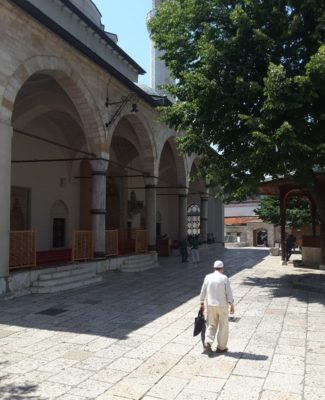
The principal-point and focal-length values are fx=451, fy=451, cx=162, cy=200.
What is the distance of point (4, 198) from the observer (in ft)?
33.5

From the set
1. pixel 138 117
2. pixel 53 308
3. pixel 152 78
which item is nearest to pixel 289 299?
pixel 53 308

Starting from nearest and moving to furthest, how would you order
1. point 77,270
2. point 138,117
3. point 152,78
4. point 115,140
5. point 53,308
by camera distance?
point 53,308
point 77,270
point 138,117
point 115,140
point 152,78

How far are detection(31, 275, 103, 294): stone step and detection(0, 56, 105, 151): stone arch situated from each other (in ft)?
13.6

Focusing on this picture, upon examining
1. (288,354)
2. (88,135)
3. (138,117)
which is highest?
(138,117)

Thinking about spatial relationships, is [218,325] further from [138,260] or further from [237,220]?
[237,220]

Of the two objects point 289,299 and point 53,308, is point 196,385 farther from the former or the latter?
point 289,299

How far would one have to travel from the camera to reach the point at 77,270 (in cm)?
1321

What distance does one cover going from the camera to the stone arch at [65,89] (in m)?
10.5

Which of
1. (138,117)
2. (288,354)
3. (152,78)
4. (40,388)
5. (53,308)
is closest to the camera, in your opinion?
(40,388)

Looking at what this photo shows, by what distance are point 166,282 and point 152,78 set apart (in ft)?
62.1

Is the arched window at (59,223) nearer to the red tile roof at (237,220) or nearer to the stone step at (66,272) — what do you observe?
the stone step at (66,272)

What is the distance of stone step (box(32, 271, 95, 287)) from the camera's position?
446 inches

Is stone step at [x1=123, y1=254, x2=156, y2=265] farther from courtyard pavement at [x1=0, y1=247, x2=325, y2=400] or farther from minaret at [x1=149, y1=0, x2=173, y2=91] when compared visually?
minaret at [x1=149, y1=0, x2=173, y2=91]

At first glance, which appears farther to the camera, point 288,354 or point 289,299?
point 289,299
